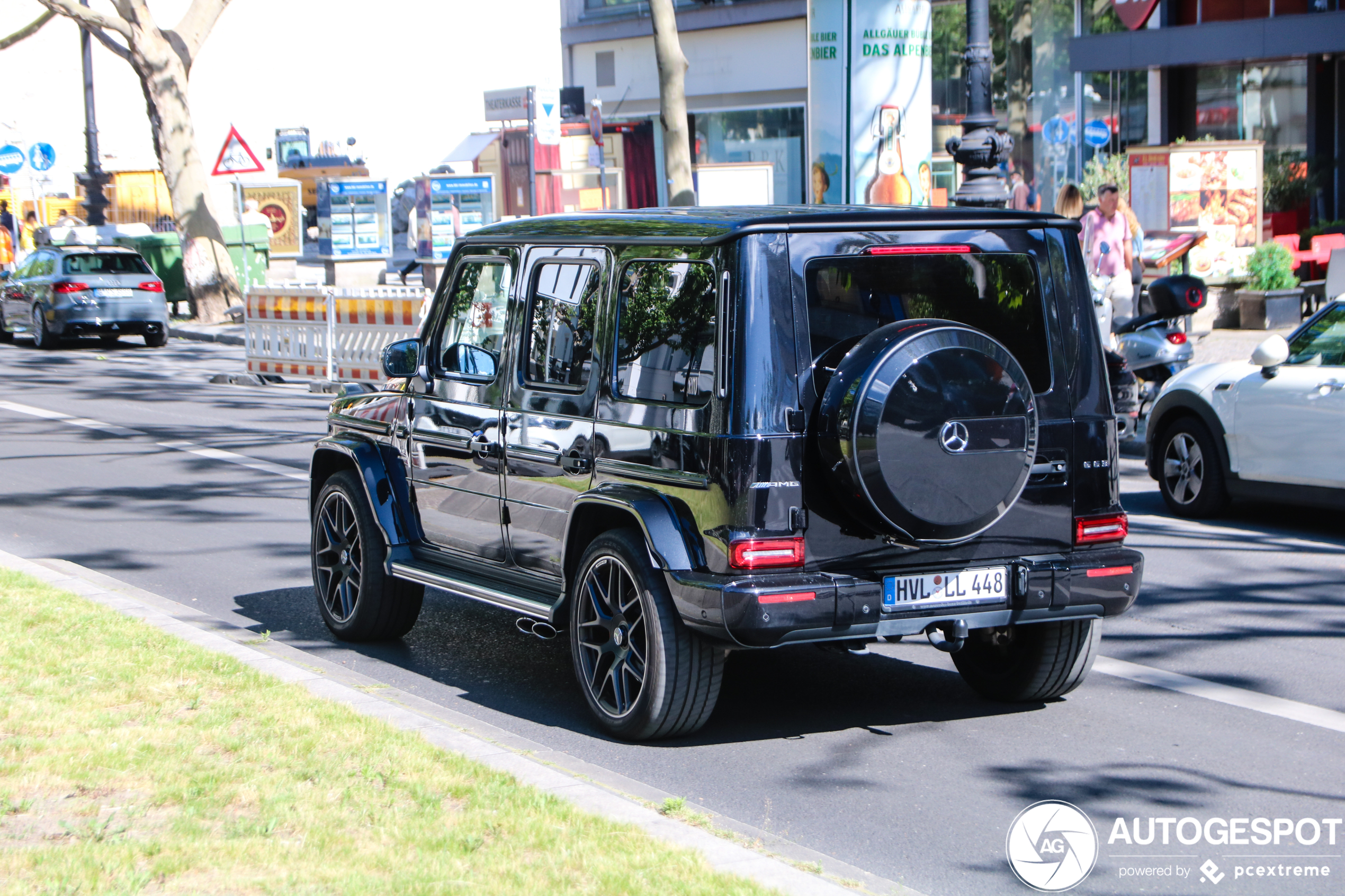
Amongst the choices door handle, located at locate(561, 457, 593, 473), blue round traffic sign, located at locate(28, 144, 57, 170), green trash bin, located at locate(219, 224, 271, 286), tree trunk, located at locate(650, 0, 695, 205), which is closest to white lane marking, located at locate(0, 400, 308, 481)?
door handle, located at locate(561, 457, 593, 473)

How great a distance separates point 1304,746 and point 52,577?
6039mm

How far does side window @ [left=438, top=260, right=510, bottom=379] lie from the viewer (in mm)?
6465

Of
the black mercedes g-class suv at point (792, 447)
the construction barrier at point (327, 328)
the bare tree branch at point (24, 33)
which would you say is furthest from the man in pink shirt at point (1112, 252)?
the bare tree branch at point (24, 33)

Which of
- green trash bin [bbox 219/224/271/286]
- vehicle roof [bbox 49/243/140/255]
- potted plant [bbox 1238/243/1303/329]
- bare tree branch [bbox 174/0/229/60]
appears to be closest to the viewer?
potted plant [bbox 1238/243/1303/329]

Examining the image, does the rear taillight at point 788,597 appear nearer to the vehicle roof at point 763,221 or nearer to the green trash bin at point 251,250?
the vehicle roof at point 763,221

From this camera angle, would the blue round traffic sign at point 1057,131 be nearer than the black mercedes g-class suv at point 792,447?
No

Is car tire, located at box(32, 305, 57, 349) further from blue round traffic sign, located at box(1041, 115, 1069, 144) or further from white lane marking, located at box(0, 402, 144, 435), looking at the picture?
blue round traffic sign, located at box(1041, 115, 1069, 144)

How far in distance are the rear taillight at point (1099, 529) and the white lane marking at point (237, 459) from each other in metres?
7.67

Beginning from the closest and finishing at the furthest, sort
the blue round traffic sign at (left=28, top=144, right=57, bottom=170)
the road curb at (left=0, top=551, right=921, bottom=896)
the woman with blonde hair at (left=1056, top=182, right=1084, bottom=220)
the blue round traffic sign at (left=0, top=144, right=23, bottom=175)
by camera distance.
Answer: the road curb at (left=0, top=551, right=921, bottom=896) → the woman with blonde hair at (left=1056, top=182, right=1084, bottom=220) → the blue round traffic sign at (left=0, top=144, right=23, bottom=175) → the blue round traffic sign at (left=28, top=144, right=57, bottom=170)

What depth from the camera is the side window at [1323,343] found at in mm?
9211

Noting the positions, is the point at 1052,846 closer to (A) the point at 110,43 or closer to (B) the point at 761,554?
(B) the point at 761,554

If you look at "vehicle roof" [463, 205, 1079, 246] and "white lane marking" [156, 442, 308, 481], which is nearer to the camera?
"vehicle roof" [463, 205, 1079, 246]

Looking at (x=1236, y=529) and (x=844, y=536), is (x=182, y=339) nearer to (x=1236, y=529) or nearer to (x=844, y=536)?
(x=1236, y=529)

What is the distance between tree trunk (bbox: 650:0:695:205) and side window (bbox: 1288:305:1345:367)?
529 inches
